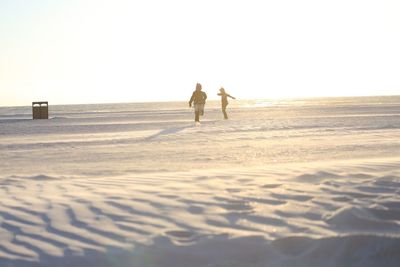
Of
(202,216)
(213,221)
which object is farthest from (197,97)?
(213,221)

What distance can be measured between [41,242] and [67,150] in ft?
28.3

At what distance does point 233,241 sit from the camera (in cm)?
473

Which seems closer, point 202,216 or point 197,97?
point 202,216

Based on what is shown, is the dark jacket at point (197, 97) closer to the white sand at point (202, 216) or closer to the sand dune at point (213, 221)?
the white sand at point (202, 216)

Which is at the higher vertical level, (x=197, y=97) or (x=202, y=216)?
(x=197, y=97)

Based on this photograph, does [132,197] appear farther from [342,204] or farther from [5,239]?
[342,204]

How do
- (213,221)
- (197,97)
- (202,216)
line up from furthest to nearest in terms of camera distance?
1. (197,97)
2. (202,216)
3. (213,221)

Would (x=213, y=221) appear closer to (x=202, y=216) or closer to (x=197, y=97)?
(x=202, y=216)

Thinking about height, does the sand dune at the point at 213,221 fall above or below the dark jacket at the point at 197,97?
below

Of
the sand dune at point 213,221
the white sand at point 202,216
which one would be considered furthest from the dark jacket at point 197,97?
the sand dune at point 213,221

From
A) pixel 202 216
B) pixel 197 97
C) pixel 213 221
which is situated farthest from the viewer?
pixel 197 97

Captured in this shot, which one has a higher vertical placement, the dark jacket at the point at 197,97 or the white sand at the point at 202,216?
the dark jacket at the point at 197,97

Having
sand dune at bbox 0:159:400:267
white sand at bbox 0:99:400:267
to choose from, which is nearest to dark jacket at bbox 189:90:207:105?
white sand at bbox 0:99:400:267

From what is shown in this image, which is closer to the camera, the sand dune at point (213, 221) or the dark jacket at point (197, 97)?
the sand dune at point (213, 221)
